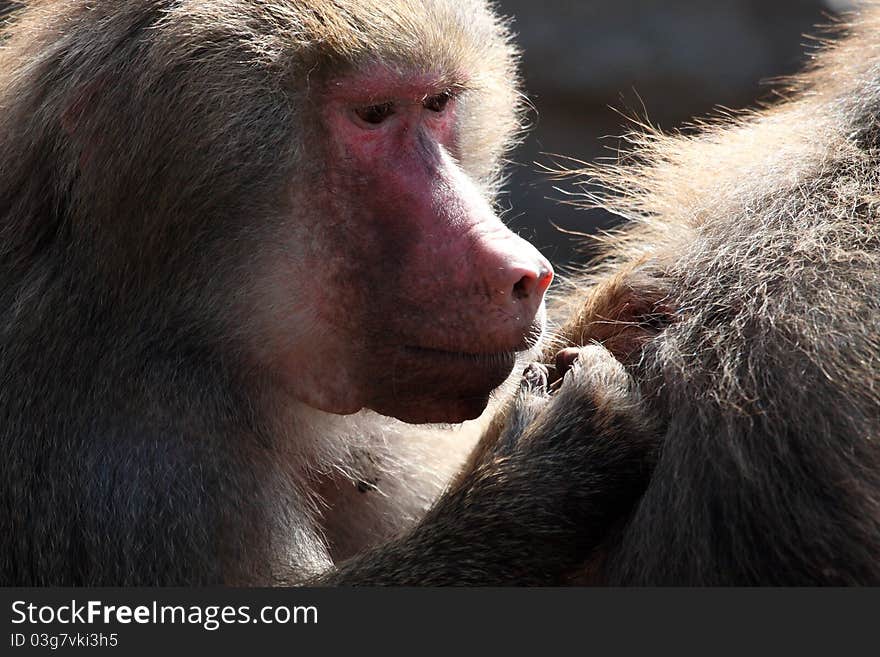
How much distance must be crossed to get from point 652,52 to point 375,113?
3889 mm

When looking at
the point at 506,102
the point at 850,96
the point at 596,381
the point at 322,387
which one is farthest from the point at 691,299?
the point at 506,102

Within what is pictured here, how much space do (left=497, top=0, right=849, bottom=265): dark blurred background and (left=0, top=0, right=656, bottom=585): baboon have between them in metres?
3.59

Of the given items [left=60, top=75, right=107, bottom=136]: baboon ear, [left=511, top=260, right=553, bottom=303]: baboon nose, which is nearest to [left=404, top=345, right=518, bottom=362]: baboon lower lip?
[left=511, top=260, right=553, bottom=303]: baboon nose

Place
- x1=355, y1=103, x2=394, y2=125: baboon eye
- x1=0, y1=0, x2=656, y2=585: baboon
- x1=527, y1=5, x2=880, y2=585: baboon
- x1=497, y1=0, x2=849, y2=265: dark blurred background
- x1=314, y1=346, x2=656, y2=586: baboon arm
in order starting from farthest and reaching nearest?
x1=497, y1=0, x2=849, y2=265: dark blurred background
x1=355, y1=103, x2=394, y2=125: baboon eye
x1=0, y1=0, x2=656, y2=585: baboon
x1=314, y1=346, x2=656, y2=586: baboon arm
x1=527, y1=5, x2=880, y2=585: baboon

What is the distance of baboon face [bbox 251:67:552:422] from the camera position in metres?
2.92

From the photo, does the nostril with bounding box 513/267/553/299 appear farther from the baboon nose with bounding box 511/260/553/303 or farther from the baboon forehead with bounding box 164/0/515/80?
the baboon forehead with bounding box 164/0/515/80

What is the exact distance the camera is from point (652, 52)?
654 centimetres

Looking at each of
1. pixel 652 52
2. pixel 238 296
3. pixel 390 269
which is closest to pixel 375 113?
pixel 390 269

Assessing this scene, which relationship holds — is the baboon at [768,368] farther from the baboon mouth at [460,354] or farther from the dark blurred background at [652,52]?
the dark blurred background at [652,52]

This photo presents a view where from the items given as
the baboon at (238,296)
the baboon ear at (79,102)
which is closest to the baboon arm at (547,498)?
the baboon at (238,296)

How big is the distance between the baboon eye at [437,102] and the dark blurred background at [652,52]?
10.7ft

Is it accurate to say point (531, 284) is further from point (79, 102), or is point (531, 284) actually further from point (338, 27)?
point (79, 102)

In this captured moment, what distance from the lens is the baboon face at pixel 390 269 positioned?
2924 millimetres

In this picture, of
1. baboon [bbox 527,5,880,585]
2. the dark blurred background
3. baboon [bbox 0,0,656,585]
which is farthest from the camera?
the dark blurred background
